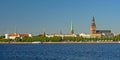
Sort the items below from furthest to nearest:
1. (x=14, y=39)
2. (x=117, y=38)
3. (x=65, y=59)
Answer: (x=14, y=39), (x=117, y=38), (x=65, y=59)

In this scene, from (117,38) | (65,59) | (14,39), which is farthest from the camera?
(14,39)

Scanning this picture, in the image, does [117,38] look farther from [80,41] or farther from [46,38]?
[46,38]

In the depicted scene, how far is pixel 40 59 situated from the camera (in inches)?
1934

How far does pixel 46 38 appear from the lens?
572ft

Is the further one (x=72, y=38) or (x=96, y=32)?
(x=96, y=32)

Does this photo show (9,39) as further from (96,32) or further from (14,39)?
(96,32)

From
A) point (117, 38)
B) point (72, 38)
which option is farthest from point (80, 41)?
point (117, 38)

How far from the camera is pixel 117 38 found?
6713 inches

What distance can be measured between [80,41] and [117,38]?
14.7m

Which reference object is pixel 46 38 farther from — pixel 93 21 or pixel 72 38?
pixel 93 21

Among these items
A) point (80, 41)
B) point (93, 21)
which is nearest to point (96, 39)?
point (80, 41)

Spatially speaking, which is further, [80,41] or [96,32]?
[96,32]

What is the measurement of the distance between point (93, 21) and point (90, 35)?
6435 mm

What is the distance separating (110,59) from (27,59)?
9.43 meters
